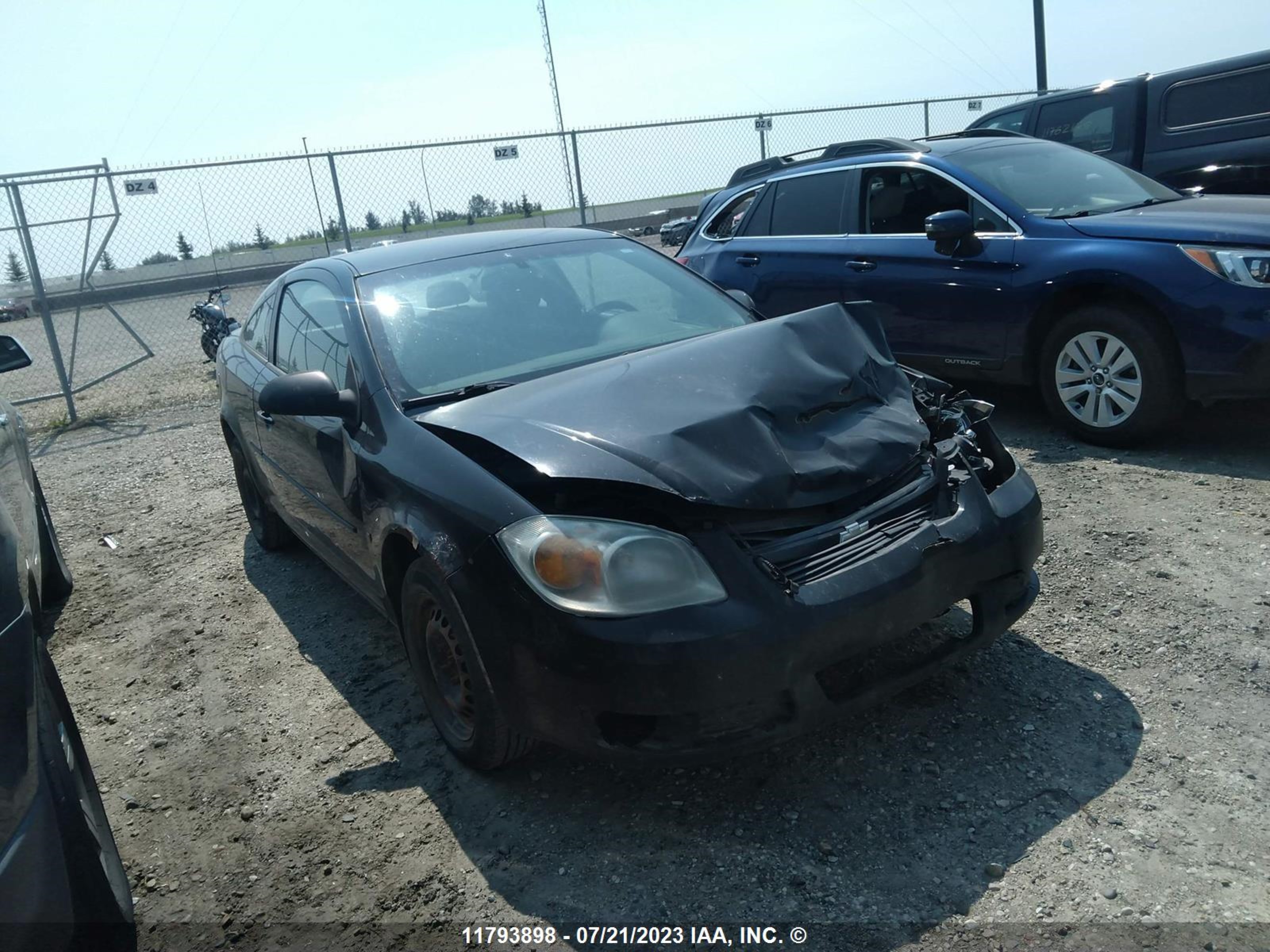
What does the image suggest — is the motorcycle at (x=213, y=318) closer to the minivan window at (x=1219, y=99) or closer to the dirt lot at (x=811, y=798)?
the dirt lot at (x=811, y=798)

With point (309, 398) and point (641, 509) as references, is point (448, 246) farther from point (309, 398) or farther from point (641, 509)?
point (641, 509)

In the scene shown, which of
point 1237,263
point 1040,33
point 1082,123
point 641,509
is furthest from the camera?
point 1040,33

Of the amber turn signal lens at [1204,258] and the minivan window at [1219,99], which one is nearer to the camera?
the amber turn signal lens at [1204,258]

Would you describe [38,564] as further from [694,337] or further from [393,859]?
[694,337]

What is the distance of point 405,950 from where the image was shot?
242 centimetres

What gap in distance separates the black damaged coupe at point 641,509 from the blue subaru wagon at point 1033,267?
0.86 metres

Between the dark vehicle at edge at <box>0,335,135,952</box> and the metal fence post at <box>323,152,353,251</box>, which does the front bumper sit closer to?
the dark vehicle at edge at <box>0,335,135,952</box>

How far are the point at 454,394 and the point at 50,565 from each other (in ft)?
10.3

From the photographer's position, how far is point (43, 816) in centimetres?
200

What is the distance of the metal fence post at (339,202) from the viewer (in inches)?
445

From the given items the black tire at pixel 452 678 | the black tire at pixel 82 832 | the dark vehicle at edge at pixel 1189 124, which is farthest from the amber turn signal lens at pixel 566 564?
the dark vehicle at edge at pixel 1189 124

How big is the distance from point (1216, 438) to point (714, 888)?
13.9 feet

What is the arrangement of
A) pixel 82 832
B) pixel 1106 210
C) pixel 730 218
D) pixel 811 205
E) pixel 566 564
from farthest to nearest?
pixel 730 218 → pixel 811 205 → pixel 1106 210 → pixel 566 564 → pixel 82 832

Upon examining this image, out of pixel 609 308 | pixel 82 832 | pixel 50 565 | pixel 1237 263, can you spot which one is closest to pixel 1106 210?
pixel 1237 263
